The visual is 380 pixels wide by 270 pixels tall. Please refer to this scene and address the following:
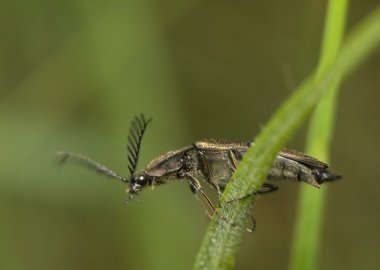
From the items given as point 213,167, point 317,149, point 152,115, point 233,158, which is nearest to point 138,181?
point 213,167

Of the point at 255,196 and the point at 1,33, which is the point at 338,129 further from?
the point at 255,196

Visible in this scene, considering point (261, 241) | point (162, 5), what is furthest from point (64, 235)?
point (162, 5)

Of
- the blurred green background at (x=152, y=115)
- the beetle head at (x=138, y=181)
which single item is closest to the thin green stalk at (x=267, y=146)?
the beetle head at (x=138, y=181)

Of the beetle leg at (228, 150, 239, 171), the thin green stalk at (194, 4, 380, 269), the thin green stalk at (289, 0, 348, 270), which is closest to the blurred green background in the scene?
the beetle leg at (228, 150, 239, 171)

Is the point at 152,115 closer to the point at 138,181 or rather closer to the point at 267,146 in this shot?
the point at 138,181

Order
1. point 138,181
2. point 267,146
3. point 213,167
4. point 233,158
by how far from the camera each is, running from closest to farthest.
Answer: point 267,146, point 233,158, point 213,167, point 138,181
